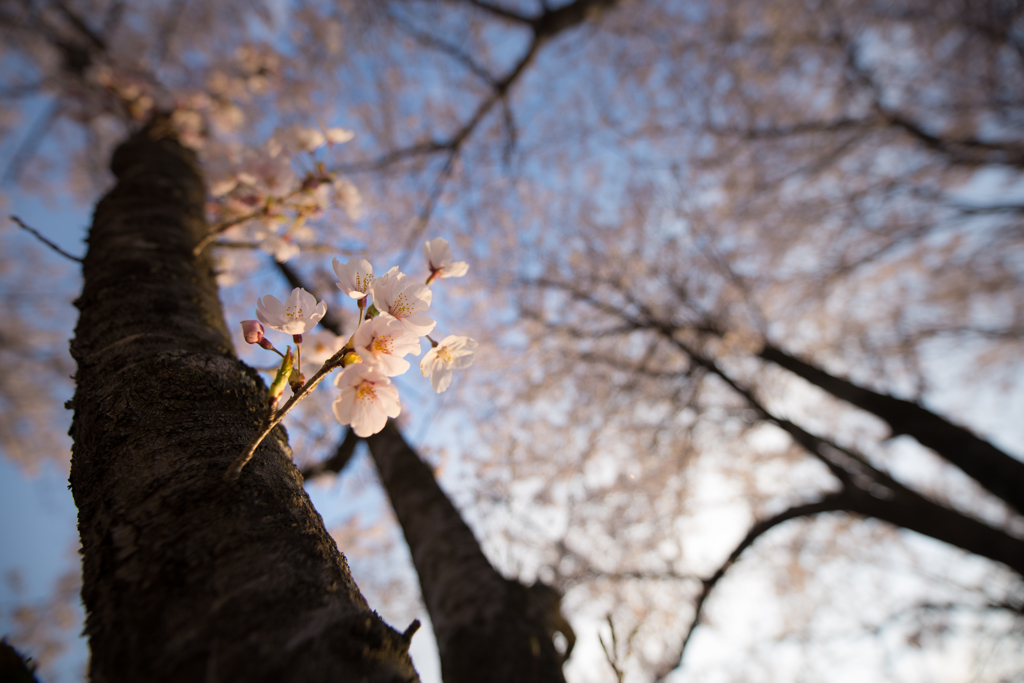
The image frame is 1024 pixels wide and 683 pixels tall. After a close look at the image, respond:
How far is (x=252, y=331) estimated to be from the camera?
0.83m

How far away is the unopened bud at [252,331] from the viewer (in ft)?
2.69

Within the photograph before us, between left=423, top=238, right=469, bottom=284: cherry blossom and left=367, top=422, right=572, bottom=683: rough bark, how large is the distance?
1.23 m

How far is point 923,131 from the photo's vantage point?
4.93 m

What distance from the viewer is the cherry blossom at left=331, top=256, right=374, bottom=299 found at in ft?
2.62

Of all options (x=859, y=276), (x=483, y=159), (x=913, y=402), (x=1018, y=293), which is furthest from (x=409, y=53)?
(x=1018, y=293)

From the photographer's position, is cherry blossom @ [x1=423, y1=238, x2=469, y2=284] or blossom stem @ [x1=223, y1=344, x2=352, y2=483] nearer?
blossom stem @ [x1=223, y1=344, x2=352, y2=483]

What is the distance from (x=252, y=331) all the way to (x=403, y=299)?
1.02 ft

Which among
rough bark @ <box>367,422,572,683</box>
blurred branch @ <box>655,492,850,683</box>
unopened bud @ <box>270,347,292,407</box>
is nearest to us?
unopened bud @ <box>270,347,292,407</box>

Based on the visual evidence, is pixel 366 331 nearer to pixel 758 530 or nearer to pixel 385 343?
pixel 385 343

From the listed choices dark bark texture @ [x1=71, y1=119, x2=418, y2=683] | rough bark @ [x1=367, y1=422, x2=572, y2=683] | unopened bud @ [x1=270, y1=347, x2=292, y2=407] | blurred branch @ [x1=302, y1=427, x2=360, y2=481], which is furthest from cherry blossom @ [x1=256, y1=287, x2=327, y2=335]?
blurred branch @ [x1=302, y1=427, x2=360, y2=481]

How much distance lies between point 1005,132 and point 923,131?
687 mm

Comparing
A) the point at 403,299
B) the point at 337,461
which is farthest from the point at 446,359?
the point at 337,461

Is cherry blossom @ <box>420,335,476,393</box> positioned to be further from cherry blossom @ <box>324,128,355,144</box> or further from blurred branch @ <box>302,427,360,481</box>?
blurred branch @ <box>302,427,360,481</box>

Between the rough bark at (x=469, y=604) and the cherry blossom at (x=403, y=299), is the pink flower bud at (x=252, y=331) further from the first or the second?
the rough bark at (x=469, y=604)
